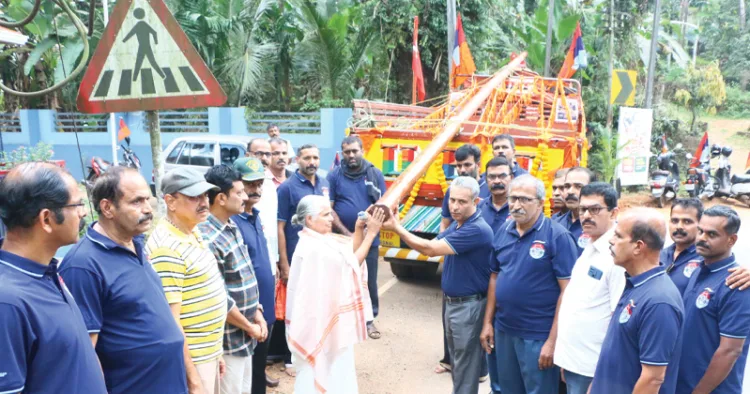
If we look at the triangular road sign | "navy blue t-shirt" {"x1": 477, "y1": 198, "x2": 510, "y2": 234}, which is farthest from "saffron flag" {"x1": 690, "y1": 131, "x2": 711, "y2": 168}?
the triangular road sign

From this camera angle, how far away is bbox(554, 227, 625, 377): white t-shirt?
283cm

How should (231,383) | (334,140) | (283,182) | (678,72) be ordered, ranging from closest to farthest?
1. (231,383)
2. (283,182)
3. (334,140)
4. (678,72)

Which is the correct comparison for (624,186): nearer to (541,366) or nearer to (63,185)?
(541,366)

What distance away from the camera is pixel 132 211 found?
2.21 metres

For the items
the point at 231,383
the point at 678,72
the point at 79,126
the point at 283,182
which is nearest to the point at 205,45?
the point at 79,126

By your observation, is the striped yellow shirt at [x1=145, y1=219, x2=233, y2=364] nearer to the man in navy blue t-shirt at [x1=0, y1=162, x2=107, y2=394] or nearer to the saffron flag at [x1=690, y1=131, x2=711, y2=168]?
the man in navy blue t-shirt at [x1=0, y1=162, x2=107, y2=394]

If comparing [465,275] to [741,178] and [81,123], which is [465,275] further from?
[81,123]

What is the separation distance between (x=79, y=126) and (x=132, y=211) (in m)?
15.3

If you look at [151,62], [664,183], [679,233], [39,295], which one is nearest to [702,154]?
[664,183]

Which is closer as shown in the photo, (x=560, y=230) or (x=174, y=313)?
(x=174, y=313)

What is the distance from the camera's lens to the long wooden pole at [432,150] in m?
3.95

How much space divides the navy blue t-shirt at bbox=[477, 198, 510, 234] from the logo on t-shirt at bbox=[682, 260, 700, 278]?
1.40m

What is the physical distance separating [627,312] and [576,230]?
4.64ft

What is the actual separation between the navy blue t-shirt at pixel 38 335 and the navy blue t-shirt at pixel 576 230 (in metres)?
2.80
